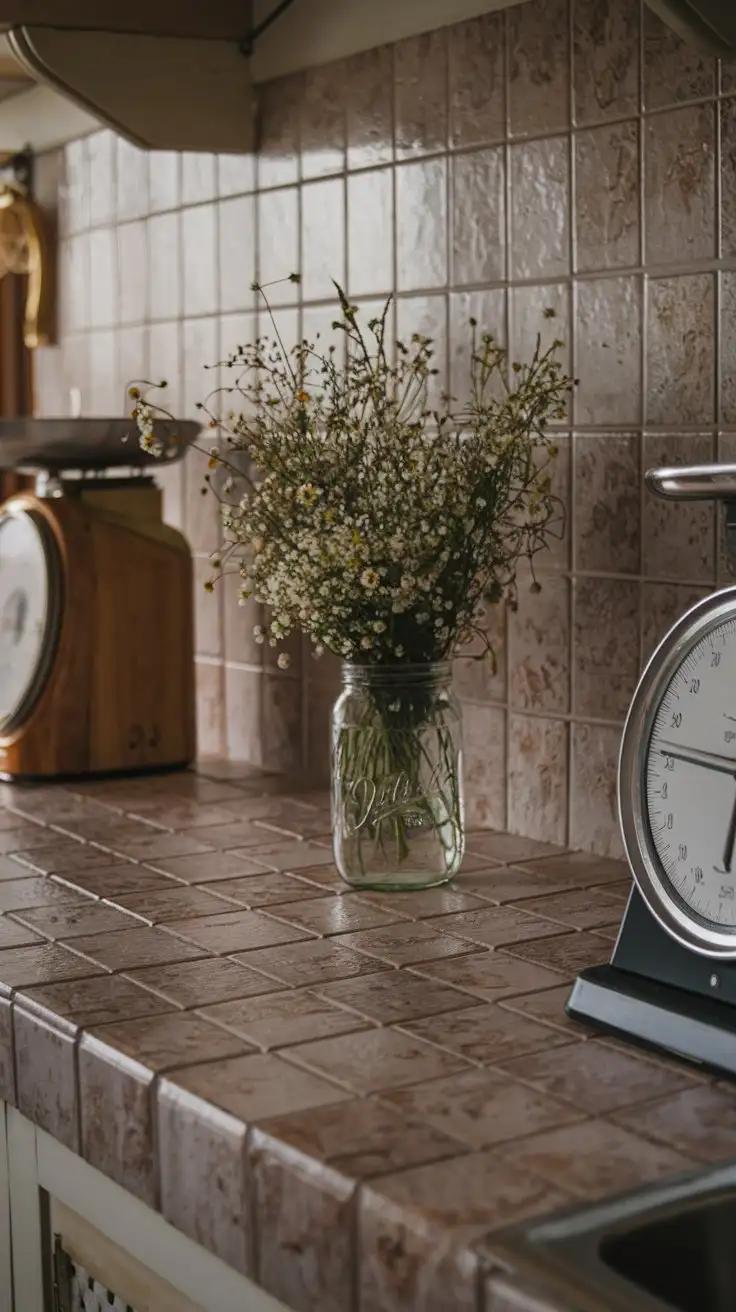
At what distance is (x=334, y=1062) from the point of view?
946mm

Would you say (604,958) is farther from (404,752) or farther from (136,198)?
(136,198)

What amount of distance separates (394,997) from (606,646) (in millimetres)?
473

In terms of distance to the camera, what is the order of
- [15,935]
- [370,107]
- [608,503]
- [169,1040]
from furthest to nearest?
[370,107], [608,503], [15,935], [169,1040]

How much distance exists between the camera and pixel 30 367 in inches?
96.5

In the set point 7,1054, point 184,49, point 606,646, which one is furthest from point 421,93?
point 7,1054

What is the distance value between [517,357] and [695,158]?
0.26 metres

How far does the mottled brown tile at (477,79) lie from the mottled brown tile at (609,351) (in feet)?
0.67

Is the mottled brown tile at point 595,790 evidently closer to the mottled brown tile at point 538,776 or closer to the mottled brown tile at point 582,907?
the mottled brown tile at point 538,776

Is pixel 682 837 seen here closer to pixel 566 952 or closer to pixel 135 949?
pixel 566 952

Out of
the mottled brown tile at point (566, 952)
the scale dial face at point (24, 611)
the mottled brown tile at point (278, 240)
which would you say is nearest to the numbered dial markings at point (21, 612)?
the scale dial face at point (24, 611)

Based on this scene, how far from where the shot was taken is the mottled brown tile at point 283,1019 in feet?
3.24

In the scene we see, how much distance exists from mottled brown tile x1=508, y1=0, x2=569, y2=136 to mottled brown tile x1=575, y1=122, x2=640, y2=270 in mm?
46

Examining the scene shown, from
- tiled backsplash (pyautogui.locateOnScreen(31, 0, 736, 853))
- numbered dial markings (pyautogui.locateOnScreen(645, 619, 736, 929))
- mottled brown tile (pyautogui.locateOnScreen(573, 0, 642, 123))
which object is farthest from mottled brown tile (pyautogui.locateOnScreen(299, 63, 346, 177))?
numbered dial markings (pyautogui.locateOnScreen(645, 619, 736, 929))

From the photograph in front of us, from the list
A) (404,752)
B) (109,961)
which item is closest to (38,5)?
(404,752)
